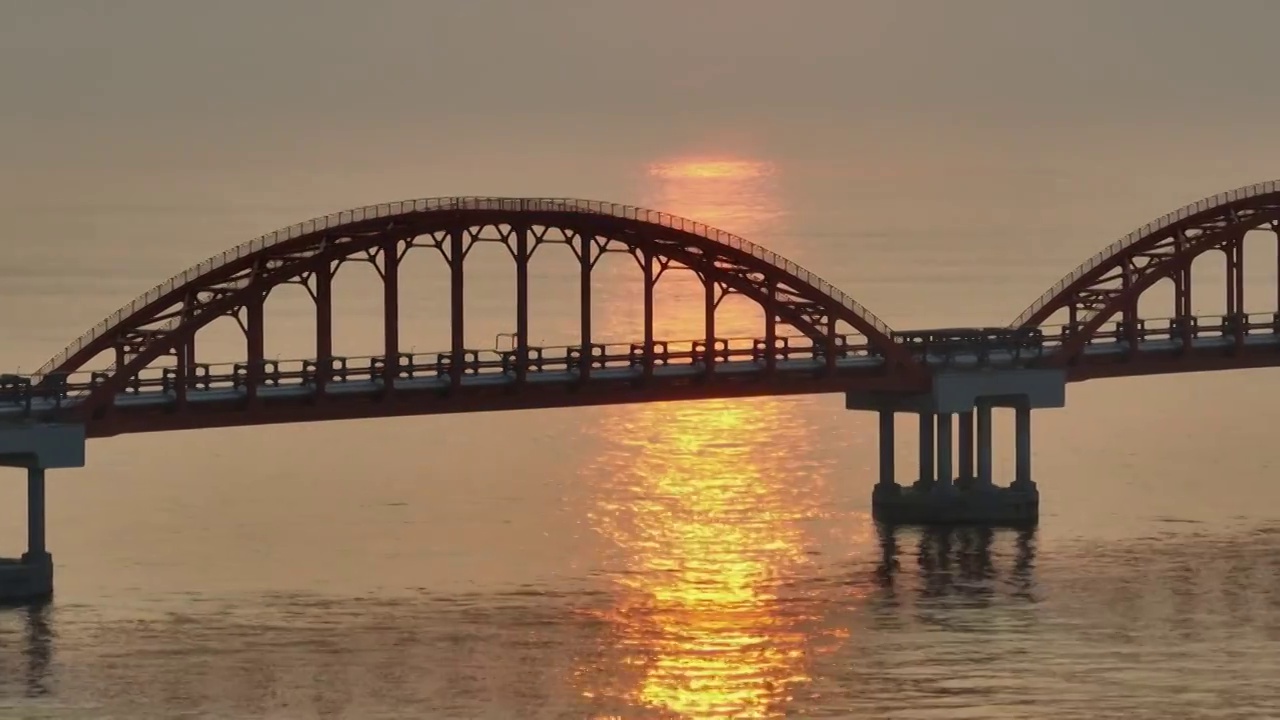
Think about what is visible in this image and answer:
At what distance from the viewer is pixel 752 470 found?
16750cm

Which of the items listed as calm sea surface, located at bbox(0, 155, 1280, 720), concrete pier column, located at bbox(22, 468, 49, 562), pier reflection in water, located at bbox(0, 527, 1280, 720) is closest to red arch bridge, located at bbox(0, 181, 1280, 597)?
concrete pier column, located at bbox(22, 468, 49, 562)

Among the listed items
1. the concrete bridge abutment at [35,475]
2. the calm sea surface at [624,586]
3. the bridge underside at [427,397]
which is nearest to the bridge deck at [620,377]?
the bridge underside at [427,397]

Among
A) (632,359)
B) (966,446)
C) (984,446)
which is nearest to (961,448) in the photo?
(966,446)

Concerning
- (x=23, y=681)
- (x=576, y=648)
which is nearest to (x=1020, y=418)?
(x=576, y=648)

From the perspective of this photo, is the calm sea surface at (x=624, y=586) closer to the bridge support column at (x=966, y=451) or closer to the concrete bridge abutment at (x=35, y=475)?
the concrete bridge abutment at (x=35, y=475)

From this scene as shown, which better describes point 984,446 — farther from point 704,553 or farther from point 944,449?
point 704,553

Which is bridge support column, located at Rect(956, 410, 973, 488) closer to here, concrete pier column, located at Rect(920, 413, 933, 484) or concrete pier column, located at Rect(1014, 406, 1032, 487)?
concrete pier column, located at Rect(920, 413, 933, 484)

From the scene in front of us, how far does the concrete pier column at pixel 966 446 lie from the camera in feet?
499

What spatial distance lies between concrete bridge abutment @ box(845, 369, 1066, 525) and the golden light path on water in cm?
411

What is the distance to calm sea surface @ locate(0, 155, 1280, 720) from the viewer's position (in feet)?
365

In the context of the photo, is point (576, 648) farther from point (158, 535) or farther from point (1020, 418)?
point (1020, 418)

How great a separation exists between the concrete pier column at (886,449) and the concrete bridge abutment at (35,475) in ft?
119

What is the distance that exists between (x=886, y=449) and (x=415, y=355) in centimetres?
2422

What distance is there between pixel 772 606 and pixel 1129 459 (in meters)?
49.1
